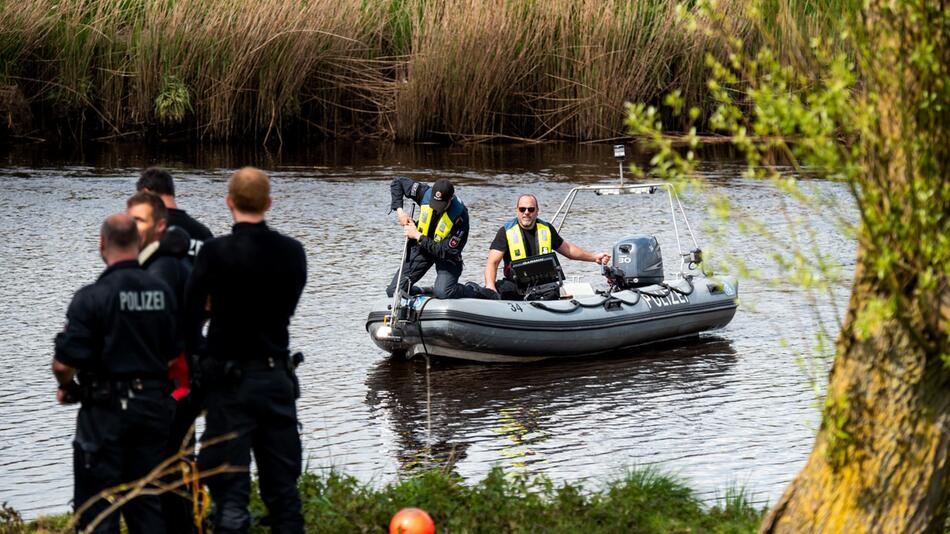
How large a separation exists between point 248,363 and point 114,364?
18.7 inches

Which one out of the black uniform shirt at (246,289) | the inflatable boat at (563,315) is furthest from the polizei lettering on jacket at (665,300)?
the black uniform shirt at (246,289)

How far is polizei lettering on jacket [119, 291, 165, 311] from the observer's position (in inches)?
196

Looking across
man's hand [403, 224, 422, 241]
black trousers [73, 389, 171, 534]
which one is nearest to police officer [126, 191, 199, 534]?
black trousers [73, 389, 171, 534]

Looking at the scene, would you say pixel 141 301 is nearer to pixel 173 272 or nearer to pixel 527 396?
pixel 173 272

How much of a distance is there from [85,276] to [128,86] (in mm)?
9605

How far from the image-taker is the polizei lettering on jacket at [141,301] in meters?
4.98

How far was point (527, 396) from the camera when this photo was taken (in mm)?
10445

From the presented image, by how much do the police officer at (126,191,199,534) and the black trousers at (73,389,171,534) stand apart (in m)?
0.24

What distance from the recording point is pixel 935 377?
480 centimetres

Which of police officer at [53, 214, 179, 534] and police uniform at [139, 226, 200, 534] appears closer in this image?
police officer at [53, 214, 179, 534]

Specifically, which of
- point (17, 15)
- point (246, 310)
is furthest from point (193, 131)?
point (246, 310)

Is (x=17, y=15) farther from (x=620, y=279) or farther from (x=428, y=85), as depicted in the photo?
(x=620, y=279)

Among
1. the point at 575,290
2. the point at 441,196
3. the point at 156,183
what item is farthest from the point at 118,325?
the point at 575,290

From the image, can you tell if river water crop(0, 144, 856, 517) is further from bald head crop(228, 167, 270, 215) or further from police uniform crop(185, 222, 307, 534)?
bald head crop(228, 167, 270, 215)
